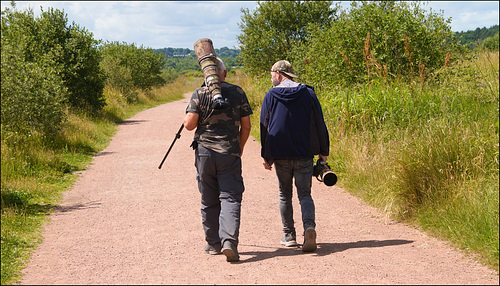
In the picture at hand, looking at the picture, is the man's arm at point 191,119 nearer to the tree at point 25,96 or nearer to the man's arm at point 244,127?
the man's arm at point 244,127

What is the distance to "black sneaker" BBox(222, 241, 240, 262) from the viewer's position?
5.11 meters

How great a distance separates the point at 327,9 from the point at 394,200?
828 inches

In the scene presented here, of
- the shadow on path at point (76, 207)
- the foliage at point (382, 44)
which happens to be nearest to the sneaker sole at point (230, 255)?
the shadow on path at point (76, 207)

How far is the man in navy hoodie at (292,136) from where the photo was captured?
18.3ft

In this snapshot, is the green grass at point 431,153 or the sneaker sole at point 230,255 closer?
the sneaker sole at point 230,255

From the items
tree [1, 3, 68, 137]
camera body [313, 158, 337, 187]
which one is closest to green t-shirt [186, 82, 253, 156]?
camera body [313, 158, 337, 187]

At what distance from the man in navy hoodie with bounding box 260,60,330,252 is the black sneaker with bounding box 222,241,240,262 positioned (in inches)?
29.8

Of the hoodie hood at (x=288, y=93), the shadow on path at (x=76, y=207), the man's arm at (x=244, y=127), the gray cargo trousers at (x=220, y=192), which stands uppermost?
the hoodie hood at (x=288, y=93)

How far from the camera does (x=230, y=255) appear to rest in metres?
5.14

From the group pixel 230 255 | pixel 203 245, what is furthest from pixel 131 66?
pixel 230 255

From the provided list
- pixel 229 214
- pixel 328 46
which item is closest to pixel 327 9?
pixel 328 46

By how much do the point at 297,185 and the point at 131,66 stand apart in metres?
29.0

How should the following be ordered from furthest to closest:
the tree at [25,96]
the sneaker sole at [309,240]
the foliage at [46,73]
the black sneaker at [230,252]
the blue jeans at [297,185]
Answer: the foliage at [46,73], the tree at [25,96], the blue jeans at [297,185], the sneaker sole at [309,240], the black sneaker at [230,252]

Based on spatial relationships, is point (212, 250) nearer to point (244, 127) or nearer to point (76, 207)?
point (244, 127)
